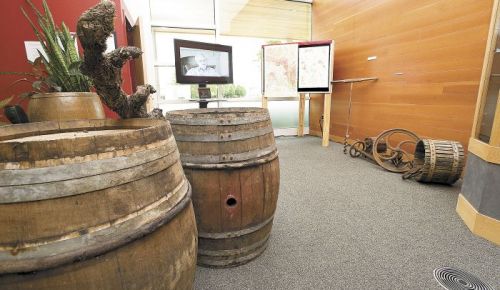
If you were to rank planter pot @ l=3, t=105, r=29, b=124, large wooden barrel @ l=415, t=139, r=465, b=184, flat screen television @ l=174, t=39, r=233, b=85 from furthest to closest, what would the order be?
flat screen television @ l=174, t=39, r=233, b=85, large wooden barrel @ l=415, t=139, r=465, b=184, planter pot @ l=3, t=105, r=29, b=124

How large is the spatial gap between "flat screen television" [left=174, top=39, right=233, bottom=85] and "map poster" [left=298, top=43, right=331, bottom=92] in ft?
4.06

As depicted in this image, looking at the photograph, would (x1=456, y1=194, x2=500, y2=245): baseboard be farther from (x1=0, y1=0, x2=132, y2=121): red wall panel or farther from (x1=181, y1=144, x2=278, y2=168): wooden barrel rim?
(x1=0, y1=0, x2=132, y2=121): red wall panel

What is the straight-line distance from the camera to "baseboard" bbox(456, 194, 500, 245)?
4.88ft

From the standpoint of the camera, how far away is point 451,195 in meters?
2.17

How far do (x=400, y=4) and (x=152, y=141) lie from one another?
3.71m

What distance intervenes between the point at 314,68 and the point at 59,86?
12.2 feet

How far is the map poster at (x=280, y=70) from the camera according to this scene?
4.25 m

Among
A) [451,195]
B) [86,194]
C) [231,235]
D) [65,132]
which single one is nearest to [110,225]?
[86,194]

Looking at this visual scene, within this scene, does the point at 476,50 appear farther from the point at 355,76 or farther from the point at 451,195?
the point at 355,76

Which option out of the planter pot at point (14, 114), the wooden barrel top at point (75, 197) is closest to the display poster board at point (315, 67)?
the planter pot at point (14, 114)

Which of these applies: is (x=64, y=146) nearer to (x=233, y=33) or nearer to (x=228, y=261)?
(x=228, y=261)

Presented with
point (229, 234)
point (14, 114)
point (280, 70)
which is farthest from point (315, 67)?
Answer: point (14, 114)

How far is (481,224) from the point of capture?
1.55m

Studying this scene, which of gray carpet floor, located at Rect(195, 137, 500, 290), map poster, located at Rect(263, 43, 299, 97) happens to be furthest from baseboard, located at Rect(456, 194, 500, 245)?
map poster, located at Rect(263, 43, 299, 97)
